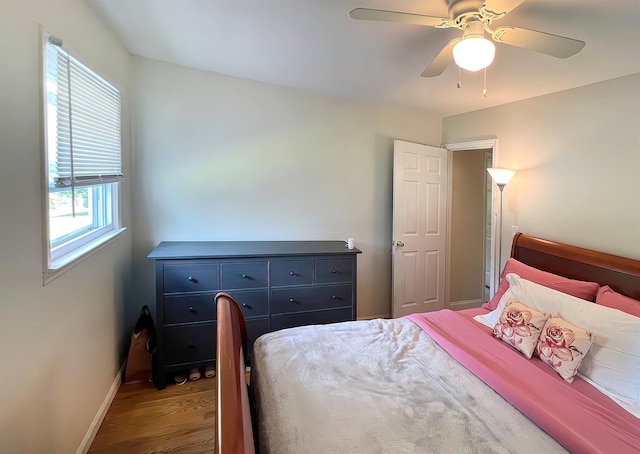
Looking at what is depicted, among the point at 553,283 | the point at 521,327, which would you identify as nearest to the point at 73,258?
the point at 521,327

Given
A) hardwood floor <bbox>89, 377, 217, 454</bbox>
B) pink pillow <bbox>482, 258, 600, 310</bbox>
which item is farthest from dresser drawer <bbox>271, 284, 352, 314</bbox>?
pink pillow <bbox>482, 258, 600, 310</bbox>

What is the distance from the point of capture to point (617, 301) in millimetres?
1843

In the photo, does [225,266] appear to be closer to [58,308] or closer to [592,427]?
[58,308]

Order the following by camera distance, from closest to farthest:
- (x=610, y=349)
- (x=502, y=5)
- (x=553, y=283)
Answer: (x=502, y=5) → (x=610, y=349) → (x=553, y=283)

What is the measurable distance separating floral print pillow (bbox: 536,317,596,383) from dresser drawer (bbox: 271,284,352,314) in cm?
148

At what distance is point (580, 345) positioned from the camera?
1585 mm

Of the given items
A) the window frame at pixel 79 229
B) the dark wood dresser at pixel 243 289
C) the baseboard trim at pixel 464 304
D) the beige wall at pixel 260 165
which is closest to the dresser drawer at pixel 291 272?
the dark wood dresser at pixel 243 289

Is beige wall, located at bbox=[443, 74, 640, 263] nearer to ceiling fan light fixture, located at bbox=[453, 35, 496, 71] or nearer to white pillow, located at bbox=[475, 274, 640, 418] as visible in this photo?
white pillow, located at bbox=[475, 274, 640, 418]

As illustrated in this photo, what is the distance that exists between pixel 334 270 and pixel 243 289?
2.58 feet

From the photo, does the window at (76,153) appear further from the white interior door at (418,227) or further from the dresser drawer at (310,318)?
the white interior door at (418,227)

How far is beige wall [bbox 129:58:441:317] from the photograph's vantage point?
2.82 meters

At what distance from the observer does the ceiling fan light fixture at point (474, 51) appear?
135 cm

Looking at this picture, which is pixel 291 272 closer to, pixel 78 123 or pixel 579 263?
pixel 78 123

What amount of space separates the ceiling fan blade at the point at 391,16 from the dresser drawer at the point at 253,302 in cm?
200
